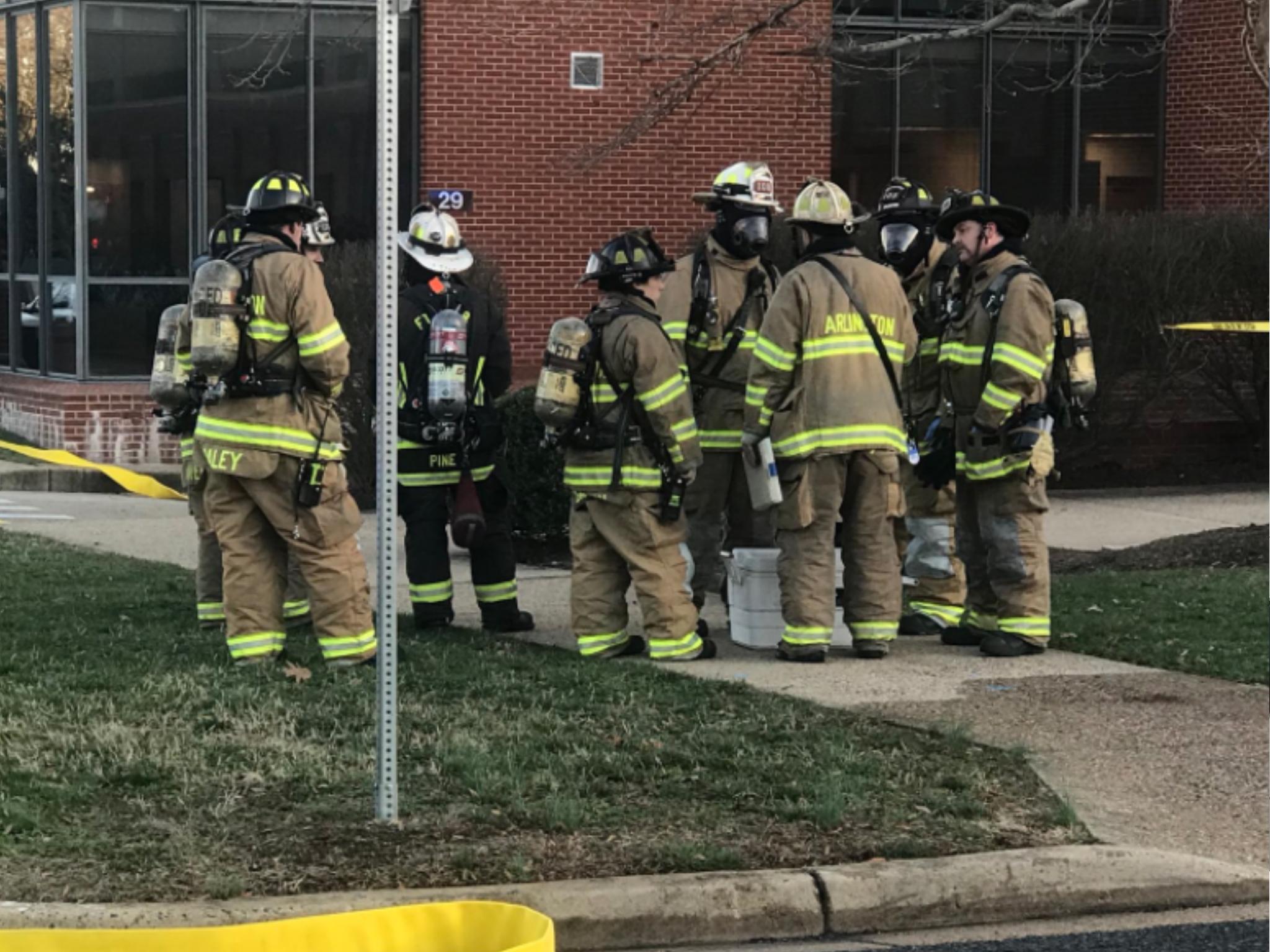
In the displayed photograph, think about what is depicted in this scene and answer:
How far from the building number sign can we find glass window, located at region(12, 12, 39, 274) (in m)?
3.82

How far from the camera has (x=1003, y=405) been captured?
9.21m

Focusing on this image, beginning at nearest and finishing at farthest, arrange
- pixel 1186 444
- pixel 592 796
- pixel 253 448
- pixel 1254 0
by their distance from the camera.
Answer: pixel 592 796, pixel 253 448, pixel 1254 0, pixel 1186 444

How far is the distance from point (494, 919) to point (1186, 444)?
1412 cm

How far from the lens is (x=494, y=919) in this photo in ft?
16.7

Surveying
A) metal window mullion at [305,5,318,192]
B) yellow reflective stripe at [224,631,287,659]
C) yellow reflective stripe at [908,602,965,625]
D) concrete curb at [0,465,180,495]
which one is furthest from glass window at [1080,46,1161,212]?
yellow reflective stripe at [224,631,287,659]

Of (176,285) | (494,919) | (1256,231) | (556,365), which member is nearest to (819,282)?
(556,365)

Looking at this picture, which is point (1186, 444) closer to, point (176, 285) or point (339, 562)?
point (176, 285)

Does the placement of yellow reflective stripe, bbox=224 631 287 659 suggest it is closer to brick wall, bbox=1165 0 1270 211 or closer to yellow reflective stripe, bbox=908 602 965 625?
yellow reflective stripe, bbox=908 602 965 625

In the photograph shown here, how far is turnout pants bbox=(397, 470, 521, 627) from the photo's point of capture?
9.80 metres

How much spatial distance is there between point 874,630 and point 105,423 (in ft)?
35.1

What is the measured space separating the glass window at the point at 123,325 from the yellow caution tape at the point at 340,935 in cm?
1381

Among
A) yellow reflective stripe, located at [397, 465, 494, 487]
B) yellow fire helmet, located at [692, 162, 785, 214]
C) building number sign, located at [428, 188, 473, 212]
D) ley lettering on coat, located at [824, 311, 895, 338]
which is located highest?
building number sign, located at [428, 188, 473, 212]

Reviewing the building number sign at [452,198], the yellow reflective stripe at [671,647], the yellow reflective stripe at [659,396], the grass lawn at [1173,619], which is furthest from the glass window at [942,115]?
the yellow reflective stripe at [671,647]

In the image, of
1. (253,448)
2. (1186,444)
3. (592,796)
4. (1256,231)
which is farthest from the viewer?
(1186,444)
